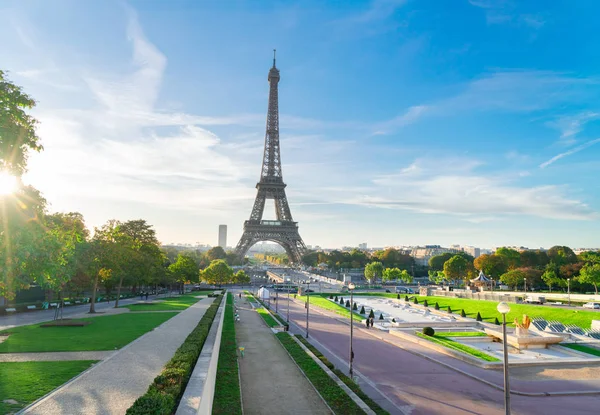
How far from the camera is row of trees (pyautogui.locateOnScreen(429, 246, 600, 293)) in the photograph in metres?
72.7

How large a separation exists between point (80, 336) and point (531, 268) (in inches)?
3345

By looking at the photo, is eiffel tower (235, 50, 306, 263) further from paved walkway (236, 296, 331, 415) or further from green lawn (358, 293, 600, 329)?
paved walkway (236, 296, 331, 415)

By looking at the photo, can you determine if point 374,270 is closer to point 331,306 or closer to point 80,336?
point 331,306

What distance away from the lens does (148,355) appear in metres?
21.3

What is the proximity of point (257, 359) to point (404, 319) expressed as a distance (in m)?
29.1

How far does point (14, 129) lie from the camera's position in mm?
18453

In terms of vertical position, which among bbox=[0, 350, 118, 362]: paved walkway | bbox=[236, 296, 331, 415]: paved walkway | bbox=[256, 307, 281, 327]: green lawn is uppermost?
bbox=[0, 350, 118, 362]: paved walkway

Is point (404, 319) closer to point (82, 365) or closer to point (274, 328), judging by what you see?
point (274, 328)

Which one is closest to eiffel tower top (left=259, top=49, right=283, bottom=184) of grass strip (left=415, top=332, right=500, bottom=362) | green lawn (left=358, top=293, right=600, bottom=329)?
green lawn (left=358, top=293, right=600, bottom=329)

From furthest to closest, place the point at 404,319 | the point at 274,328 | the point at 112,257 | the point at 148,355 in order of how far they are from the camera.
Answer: the point at 404,319, the point at 112,257, the point at 274,328, the point at 148,355

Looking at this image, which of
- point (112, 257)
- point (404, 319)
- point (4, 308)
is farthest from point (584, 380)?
point (4, 308)

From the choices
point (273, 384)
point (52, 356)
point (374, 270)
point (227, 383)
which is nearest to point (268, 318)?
point (273, 384)

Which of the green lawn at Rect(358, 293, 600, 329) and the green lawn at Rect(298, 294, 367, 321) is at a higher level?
the green lawn at Rect(358, 293, 600, 329)

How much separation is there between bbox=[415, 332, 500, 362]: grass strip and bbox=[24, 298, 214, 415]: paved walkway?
67.3 feet
